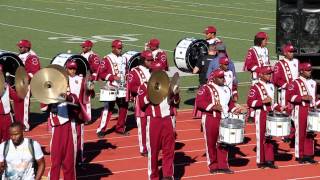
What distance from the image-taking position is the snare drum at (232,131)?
43.2 ft

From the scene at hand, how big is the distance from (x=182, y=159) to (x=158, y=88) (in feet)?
7.88

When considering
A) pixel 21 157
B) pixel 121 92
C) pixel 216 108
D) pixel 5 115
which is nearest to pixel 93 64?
pixel 121 92

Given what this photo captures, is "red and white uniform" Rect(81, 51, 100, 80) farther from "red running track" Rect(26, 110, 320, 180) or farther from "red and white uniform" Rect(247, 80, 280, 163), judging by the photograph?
"red and white uniform" Rect(247, 80, 280, 163)

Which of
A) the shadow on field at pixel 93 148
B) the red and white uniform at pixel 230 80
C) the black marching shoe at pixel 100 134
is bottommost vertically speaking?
the shadow on field at pixel 93 148

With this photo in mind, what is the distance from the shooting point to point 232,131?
13.2 meters

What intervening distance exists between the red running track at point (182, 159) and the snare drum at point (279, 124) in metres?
0.66

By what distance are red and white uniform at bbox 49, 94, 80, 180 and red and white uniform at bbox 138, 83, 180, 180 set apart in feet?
4.01

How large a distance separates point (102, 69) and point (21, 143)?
20.3ft

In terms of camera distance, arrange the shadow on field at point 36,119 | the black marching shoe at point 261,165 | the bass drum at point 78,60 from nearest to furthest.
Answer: the black marching shoe at point 261,165 < the bass drum at point 78,60 < the shadow on field at point 36,119

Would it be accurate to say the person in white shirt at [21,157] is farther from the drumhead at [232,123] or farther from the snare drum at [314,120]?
the snare drum at [314,120]

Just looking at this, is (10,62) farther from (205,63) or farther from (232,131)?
(232,131)

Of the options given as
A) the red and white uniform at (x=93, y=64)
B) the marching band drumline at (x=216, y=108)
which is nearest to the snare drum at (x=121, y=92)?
the marching band drumline at (x=216, y=108)

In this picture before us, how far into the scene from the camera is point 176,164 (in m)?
14.4

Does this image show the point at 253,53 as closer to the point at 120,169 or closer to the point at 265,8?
the point at 120,169
